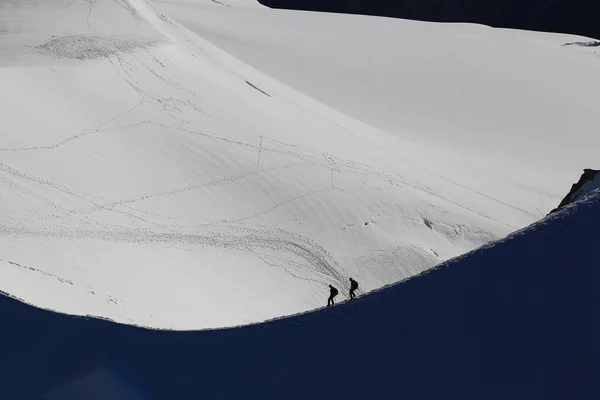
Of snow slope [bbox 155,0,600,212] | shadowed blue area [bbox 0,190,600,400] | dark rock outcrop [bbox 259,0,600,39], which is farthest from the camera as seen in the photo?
dark rock outcrop [bbox 259,0,600,39]

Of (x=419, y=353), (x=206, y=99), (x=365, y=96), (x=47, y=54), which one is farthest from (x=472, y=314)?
(x=365, y=96)

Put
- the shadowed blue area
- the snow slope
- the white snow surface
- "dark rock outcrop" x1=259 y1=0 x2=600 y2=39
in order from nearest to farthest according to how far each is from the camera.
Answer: the shadowed blue area, the white snow surface, the snow slope, "dark rock outcrop" x1=259 y1=0 x2=600 y2=39

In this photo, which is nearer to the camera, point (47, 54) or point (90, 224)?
point (90, 224)

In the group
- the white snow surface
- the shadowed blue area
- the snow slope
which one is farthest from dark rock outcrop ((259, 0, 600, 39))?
the shadowed blue area

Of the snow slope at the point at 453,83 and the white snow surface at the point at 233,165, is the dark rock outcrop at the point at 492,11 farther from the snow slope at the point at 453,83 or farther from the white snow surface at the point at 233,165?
the white snow surface at the point at 233,165

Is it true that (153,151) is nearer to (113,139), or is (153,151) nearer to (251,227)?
(113,139)

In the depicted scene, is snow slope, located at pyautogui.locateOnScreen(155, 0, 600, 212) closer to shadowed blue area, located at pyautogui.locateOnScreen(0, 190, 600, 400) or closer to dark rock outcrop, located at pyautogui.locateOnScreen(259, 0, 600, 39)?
shadowed blue area, located at pyautogui.locateOnScreen(0, 190, 600, 400)
